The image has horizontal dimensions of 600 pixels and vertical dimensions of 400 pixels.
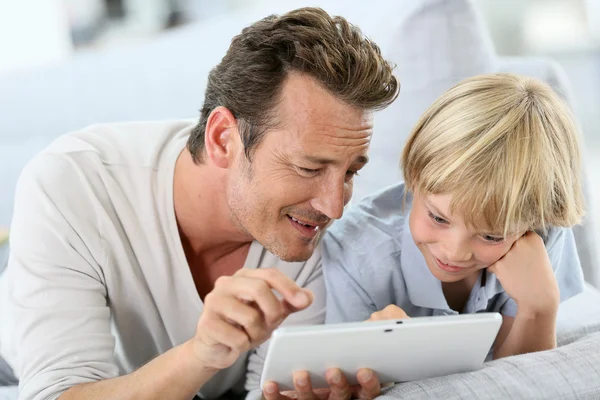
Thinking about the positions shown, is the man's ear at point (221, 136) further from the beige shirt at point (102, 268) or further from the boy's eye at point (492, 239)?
the boy's eye at point (492, 239)

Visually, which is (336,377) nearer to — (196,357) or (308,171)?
(196,357)

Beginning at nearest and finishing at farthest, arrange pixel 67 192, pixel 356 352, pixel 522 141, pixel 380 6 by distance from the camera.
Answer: pixel 356 352 < pixel 522 141 < pixel 67 192 < pixel 380 6

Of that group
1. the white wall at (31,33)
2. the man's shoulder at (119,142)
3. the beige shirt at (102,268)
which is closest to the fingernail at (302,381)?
the beige shirt at (102,268)

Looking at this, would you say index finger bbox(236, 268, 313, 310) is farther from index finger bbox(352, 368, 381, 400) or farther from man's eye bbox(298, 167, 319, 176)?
man's eye bbox(298, 167, 319, 176)

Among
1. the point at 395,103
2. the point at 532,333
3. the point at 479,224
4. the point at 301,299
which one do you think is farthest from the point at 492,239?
the point at 395,103

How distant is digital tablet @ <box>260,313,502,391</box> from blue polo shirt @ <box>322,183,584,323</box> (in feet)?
1.17

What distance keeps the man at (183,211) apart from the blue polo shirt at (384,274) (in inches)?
3.1

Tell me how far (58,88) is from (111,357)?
1.20 metres

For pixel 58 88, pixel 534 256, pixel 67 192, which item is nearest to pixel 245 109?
pixel 67 192

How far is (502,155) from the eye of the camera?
1.28 metres

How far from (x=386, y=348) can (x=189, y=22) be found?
3584 mm

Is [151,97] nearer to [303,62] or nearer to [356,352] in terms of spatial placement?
[303,62]

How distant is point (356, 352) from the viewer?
102cm

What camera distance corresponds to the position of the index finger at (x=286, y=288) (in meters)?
0.96
